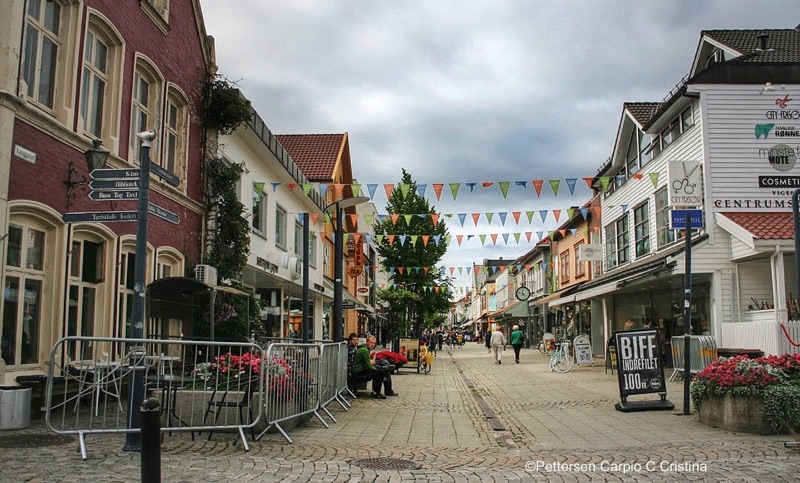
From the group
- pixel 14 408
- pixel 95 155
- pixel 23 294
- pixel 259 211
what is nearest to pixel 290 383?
pixel 14 408

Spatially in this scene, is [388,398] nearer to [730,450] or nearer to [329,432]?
[329,432]

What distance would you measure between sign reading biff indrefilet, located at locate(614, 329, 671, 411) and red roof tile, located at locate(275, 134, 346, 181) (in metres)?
20.4

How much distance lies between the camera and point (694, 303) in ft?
66.8

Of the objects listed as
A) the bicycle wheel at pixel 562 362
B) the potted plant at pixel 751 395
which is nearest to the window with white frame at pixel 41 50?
the potted plant at pixel 751 395

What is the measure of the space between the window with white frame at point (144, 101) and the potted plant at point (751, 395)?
998 centimetres

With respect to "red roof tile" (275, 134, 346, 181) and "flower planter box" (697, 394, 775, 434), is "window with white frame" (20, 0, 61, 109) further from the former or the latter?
"red roof tile" (275, 134, 346, 181)

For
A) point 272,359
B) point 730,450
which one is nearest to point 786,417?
point 730,450

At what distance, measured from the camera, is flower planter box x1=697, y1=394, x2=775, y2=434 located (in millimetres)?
8828

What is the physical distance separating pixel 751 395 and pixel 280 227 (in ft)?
56.7

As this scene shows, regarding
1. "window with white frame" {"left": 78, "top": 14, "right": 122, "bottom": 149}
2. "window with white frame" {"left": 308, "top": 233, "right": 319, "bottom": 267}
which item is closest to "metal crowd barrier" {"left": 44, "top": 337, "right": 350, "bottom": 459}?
"window with white frame" {"left": 78, "top": 14, "right": 122, "bottom": 149}

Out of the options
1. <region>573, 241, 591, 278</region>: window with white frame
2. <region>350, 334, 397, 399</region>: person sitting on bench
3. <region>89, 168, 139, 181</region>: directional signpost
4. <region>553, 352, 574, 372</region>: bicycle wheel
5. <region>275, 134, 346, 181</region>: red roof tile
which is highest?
<region>275, 134, 346, 181</region>: red roof tile

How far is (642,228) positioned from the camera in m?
24.5

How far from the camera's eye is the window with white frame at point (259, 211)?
20.4 meters

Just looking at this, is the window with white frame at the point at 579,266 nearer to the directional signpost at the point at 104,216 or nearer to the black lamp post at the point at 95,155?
the black lamp post at the point at 95,155
